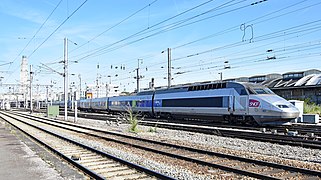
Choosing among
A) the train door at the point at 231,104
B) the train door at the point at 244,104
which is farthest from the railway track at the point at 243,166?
the train door at the point at 231,104

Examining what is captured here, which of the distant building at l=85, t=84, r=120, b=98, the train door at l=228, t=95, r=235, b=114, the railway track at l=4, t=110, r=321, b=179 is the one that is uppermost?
the distant building at l=85, t=84, r=120, b=98

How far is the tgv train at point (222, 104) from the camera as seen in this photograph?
20.5 m

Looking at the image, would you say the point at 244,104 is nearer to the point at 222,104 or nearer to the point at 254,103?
the point at 254,103

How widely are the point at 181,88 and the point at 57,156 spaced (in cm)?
1989

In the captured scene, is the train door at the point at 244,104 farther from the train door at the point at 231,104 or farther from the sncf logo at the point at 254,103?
the train door at the point at 231,104

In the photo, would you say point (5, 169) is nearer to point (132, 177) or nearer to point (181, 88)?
point (132, 177)

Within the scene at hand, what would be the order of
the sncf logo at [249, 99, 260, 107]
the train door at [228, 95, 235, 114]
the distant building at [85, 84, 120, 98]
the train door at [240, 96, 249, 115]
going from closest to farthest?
the sncf logo at [249, 99, 260, 107]
the train door at [240, 96, 249, 115]
the train door at [228, 95, 235, 114]
the distant building at [85, 84, 120, 98]

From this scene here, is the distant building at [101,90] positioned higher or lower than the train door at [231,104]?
higher

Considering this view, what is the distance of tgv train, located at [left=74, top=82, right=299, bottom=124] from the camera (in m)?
20.5

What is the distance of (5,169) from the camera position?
29.7 ft

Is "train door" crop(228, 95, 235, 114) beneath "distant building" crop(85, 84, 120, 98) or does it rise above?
beneath

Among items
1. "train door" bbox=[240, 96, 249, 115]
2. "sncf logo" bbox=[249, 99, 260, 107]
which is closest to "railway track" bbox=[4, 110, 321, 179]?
"sncf logo" bbox=[249, 99, 260, 107]

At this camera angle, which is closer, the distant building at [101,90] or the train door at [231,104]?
the train door at [231,104]

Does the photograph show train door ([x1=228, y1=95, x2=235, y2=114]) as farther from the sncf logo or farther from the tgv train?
the sncf logo
